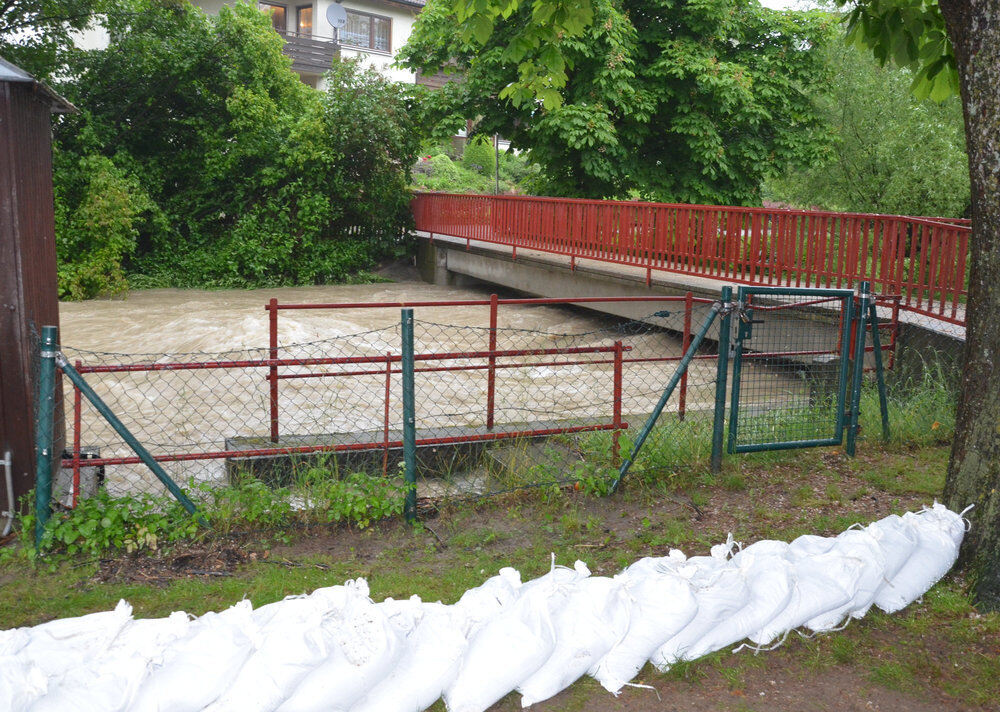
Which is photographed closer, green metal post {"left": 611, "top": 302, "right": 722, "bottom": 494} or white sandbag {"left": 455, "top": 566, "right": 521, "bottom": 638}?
white sandbag {"left": 455, "top": 566, "right": 521, "bottom": 638}

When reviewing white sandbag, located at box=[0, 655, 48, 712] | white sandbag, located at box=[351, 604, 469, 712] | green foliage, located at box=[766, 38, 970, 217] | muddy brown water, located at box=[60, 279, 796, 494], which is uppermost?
green foliage, located at box=[766, 38, 970, 217]

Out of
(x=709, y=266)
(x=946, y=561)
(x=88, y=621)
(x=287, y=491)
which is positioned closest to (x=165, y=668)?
(x=88, y=621)

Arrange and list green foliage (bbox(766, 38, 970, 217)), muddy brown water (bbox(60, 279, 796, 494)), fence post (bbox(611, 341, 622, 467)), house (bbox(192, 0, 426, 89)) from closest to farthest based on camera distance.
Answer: fence post (bbox(611, 341, 622, 467))
muddy brown water (bbox(60, 279, 796, 494))
green foliage (bbox(766, 38, 970, 217))
house (bbox(192, 0, 426, 89))

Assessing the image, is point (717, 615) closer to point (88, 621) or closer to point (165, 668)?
point (165, 668)

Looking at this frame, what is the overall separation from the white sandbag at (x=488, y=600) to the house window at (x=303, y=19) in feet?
113

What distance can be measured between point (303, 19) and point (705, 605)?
1406 inches

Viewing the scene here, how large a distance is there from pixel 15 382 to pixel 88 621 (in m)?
2.27

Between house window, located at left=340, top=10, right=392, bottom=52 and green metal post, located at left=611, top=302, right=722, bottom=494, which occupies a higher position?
house window, located at left=340, top=10, right=392, bottom=52

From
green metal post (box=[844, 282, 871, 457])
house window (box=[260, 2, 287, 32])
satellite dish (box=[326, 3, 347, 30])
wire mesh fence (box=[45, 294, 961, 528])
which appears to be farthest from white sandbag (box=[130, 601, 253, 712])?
house window (box=[260, 2, 287, 32])

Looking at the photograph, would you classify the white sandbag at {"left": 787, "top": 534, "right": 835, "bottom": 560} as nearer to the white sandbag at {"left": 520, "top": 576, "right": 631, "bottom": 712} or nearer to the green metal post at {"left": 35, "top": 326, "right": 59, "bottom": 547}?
the white sandbag at {"left": 520, "top": 576, "right": 631, "bottom": 712}

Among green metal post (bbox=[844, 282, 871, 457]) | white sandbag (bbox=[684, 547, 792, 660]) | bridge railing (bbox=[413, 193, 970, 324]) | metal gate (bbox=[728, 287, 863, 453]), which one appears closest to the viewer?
white sandbag (bbox=[684, 547, 792, 660])

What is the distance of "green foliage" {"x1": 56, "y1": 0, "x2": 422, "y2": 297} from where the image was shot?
786 inches

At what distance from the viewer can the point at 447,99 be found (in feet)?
71.8

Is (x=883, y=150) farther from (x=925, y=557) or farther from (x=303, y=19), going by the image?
(x=303, y=19)
